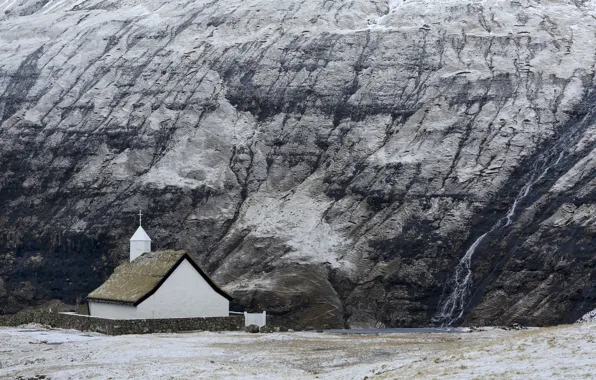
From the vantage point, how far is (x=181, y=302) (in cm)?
4694

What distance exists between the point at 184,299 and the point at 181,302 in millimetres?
211

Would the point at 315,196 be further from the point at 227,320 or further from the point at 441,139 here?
the point at 227,320

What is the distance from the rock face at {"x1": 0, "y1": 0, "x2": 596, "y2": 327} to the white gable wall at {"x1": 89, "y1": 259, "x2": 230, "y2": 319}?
462 inches

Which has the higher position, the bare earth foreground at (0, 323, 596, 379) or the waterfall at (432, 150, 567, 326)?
the waterfall at (432, 150, 567, 326)

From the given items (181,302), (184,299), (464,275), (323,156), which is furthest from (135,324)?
(323,156)

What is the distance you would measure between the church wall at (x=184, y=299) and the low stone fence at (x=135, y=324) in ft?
3.75

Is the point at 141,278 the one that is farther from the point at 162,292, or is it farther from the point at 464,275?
the point at 464,275

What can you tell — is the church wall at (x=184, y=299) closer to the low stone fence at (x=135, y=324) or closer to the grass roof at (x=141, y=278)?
the grass roof at (x=141, y=278)

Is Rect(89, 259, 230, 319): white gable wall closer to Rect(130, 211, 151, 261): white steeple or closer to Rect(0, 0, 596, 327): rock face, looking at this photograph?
Rect(130, 211, 151, 261): white steeple

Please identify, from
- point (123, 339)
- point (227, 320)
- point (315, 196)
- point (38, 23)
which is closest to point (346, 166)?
point (315, 196)

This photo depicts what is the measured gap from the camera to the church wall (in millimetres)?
46188

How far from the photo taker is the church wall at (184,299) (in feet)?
152

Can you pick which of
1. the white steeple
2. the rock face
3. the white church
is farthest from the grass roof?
the rock face

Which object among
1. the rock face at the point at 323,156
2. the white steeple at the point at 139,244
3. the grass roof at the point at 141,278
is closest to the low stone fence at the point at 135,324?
the grass roof at the point at 141,278
